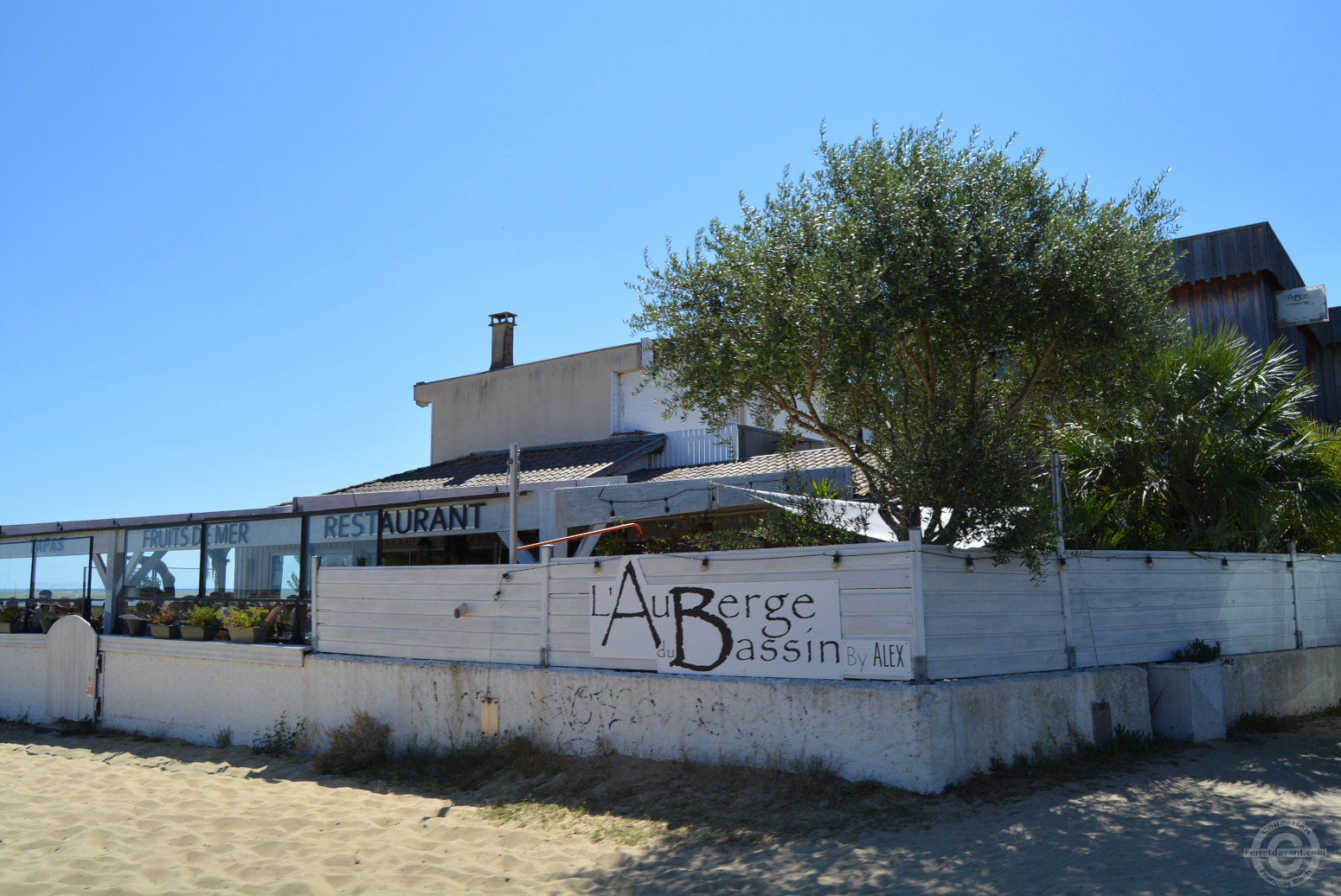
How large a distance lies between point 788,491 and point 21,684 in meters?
14.1

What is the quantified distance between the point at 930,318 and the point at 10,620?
17.5 meters

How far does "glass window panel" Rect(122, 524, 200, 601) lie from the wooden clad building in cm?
1823

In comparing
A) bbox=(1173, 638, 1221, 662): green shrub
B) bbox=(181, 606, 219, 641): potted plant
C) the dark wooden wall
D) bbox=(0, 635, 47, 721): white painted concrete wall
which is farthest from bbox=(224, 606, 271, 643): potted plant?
the dark wooden wall

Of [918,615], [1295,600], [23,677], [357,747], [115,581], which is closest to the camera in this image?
[918,615]

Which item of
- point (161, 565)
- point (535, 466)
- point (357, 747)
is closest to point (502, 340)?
point (535, 466)

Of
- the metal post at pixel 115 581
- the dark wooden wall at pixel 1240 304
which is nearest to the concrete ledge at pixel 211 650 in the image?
the metal post at pixel 115 581

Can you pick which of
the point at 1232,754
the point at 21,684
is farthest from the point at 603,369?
the point at 1232,754

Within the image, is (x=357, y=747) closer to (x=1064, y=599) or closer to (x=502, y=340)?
(x=1064, y=599)

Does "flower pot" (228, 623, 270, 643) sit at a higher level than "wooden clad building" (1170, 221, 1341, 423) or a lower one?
lower

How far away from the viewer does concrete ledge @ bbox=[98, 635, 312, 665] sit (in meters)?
12.3

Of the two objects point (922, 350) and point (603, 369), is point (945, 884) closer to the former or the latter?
point (922, 350)

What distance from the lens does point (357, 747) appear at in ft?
35.0

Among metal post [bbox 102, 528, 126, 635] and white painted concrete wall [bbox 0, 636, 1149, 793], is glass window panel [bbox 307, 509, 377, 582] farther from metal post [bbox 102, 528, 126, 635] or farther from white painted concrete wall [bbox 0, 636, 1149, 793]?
metal post [bbox 102, 528, 126, 635]

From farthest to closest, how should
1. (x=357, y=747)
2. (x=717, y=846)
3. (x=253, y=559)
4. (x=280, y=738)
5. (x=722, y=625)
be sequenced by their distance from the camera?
(x=253, y=559)
(x=280, y=738)
(x=357, y=747)
(x=722, y=625)
(x=717, y=846)
